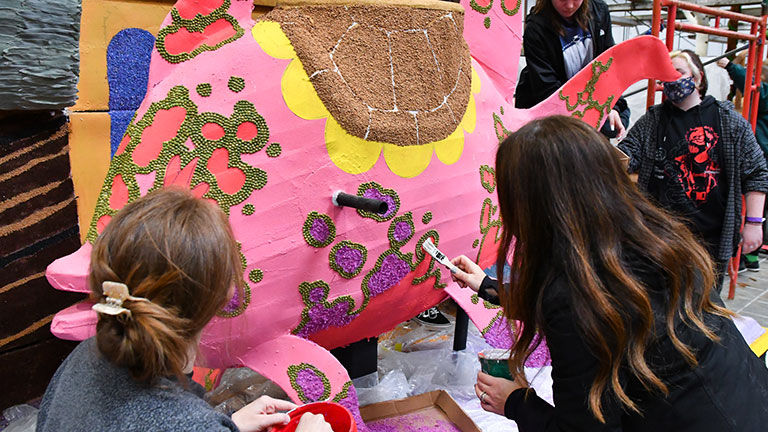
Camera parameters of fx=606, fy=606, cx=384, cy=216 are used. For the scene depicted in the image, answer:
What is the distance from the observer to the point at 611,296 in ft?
3.34

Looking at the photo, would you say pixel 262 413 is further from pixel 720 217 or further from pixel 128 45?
pixel 720 217

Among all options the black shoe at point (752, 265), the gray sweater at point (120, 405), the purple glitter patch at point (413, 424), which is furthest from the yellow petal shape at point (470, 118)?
the black shoe at point (752, 265)

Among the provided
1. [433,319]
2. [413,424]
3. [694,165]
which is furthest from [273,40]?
[694,165]

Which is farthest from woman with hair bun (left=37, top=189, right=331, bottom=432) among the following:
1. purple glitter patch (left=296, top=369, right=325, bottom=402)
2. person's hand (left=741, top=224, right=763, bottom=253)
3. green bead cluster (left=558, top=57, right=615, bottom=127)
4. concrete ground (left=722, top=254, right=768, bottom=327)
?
concrete ground (left=722, top=254, right=768, bottom=327)

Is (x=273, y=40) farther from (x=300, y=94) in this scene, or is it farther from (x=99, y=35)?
(x=99, y=35)

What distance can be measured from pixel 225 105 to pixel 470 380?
57.8 inches

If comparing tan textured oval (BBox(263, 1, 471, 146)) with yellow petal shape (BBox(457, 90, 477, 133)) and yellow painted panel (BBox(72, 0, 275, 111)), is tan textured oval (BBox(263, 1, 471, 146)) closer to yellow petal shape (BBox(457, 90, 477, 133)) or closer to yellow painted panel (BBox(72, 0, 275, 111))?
yellow petal shape (BBox(457, 90, 477, 133))

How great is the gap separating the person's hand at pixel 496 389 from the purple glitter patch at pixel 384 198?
472 mm

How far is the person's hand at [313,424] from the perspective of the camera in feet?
3.41

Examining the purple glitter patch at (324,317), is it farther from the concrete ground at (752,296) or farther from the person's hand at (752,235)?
the concrete ground at (752,296)

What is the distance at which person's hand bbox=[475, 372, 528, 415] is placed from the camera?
1324 mm

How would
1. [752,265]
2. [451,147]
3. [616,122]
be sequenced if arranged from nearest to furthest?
[451,147] → [616,122] → [752,265]

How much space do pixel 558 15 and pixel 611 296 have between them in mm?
1744

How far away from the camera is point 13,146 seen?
1627 mm
